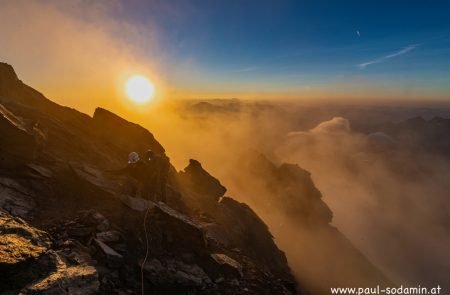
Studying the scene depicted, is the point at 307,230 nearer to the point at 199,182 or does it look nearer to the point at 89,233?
the point at 199,182

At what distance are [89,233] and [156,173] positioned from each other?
8139mm

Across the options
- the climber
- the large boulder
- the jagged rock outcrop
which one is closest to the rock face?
the climber

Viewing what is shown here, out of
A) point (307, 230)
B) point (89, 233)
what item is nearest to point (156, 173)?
point (89, 233)

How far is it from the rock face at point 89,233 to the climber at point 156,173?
2272 millimetres

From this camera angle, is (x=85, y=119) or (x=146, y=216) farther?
(x=85, y=119)

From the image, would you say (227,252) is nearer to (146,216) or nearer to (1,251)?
(146,216)

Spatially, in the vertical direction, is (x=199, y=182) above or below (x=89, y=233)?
above

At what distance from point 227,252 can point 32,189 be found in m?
15.1

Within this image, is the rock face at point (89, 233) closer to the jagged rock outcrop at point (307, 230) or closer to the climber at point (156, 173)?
the climber at point (156, 173)

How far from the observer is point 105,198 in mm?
21375

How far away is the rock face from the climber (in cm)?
227

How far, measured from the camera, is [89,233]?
16516mm

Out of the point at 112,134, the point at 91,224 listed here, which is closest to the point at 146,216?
the point at 91,224

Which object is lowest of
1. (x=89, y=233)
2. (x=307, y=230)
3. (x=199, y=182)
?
(x=89, y=233)
